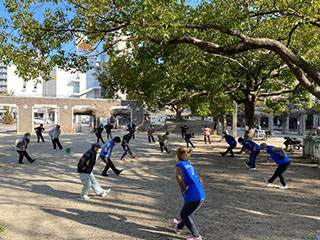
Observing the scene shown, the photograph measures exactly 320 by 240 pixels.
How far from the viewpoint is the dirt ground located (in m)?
4.57

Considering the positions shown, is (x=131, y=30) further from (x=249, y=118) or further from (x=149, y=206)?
(x=249, y=118)

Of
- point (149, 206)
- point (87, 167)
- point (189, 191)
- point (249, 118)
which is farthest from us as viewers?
point (249, 118)

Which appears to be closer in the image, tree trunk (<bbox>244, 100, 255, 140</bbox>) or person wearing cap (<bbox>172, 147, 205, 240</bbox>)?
person wearing cap (<bbox>172, 147, 205, 240</bbox>)

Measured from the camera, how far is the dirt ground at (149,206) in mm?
4566

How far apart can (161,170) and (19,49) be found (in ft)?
20.5

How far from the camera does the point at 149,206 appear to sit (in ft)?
19.5

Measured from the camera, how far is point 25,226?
4.73 meters

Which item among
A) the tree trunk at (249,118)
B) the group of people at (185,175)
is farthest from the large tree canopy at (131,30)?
the tree trunk at (249,118)

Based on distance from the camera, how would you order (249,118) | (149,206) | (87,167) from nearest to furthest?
(149,206) → (87,167) → (249,118)

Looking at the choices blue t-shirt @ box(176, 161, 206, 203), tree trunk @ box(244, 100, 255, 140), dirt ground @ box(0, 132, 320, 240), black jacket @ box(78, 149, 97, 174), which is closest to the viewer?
blue t-shirt @ box(176, 161, 206, 203)

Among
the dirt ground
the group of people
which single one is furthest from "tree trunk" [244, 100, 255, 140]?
the dirt ground

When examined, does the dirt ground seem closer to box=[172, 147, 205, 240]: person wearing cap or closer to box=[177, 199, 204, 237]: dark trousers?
box=[177, 199, 204, 237]: dark trousers

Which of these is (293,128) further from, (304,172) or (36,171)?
(36,171)

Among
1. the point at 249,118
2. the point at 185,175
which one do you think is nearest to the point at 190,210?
the point at 185,175
